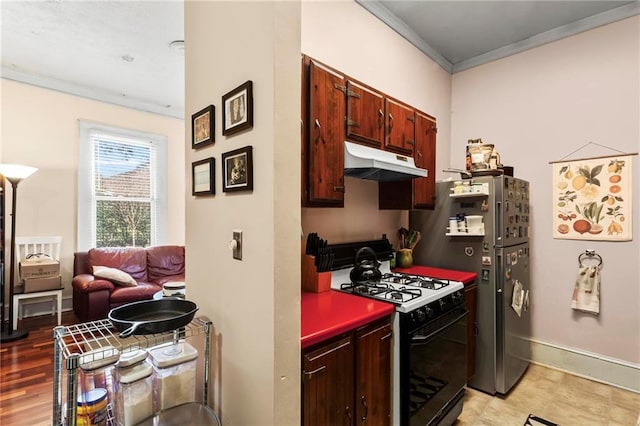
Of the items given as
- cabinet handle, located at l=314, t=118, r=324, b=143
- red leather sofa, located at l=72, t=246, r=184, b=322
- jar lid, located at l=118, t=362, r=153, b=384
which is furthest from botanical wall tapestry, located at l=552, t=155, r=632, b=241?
red leather sofa, located at l=72, t=246, r=184, b=322

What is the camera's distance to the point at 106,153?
459 cm

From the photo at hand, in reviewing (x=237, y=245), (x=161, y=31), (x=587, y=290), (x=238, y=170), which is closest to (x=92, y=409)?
(x=237, y=245)

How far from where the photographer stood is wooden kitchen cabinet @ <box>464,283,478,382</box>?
7.87 feet

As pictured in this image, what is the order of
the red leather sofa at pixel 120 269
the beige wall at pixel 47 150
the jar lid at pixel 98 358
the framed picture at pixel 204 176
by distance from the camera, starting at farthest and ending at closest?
the beige wall at pixel 47 150 < the red leather sofa at pixel 120 269 < the framed picture at pixel 204 176 < the jar lid at pixel 98 358

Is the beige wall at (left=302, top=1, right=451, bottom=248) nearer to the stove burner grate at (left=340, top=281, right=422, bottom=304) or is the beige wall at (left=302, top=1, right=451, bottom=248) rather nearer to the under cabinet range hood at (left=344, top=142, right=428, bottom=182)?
the under cabinet range hood at (left=344, top=142, right=428, bottom=182)

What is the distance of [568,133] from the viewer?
285cm

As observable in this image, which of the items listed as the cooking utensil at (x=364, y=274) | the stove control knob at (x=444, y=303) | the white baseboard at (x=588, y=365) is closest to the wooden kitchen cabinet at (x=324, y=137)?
the cooking utensil at (x=364, y=274)

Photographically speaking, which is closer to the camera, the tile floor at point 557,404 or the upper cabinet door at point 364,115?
the upper cabinet door at point 364,115

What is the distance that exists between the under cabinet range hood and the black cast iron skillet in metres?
1.20

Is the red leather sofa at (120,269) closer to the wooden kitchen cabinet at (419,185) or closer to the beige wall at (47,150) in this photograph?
the beige wall at (47,150)

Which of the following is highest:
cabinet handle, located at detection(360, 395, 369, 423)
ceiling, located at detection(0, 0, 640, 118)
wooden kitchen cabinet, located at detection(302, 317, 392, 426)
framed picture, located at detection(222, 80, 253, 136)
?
ceiling, located at detection(0, 0, 640, 118)

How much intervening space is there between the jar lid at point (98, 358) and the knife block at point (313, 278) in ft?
3.46

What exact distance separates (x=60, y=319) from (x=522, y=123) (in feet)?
18.4

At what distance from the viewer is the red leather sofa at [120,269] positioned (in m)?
3.56
